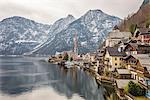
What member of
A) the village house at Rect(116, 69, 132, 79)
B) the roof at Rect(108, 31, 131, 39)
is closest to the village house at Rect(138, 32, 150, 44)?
the roof at Rect(108, 31, 131, 39)

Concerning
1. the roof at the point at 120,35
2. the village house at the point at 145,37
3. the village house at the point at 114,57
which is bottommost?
the village house at the point at 114,57

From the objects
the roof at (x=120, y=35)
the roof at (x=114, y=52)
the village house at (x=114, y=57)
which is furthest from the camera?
the roof at (x=120, y=35)

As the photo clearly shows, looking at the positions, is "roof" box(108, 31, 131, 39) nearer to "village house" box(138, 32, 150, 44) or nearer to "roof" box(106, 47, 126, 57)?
"village house" box(138, 32, 150, 44)

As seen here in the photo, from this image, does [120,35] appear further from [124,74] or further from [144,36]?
[124,74]

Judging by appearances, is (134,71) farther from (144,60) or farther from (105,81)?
(105,81)

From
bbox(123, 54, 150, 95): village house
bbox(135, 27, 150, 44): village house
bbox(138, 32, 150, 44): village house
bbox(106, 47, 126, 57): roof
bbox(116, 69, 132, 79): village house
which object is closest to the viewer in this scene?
bbox(123, 54, 150, 95): village house

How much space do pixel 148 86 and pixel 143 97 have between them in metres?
1.70

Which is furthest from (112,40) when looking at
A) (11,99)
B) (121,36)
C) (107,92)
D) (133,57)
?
(11,99)

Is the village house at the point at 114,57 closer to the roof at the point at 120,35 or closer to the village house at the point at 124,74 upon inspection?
the village house at the point at 124,74

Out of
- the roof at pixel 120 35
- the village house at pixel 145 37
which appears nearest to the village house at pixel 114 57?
the village house at pixel 145 37

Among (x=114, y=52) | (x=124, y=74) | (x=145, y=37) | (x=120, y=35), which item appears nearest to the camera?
(x=124, y=74)

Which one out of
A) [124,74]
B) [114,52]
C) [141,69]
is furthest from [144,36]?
[141,69]

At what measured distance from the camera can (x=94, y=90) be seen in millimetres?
47750

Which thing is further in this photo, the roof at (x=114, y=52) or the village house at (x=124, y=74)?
the roof at (x=114, y=52)
